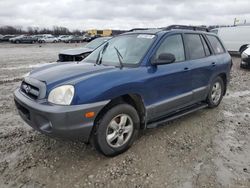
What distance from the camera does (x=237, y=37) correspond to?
706 inches

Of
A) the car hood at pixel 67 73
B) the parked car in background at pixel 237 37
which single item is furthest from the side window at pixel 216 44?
the parked car in background at pixel 237 37

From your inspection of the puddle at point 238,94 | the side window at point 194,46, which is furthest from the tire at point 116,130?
the puddle at point 238,94

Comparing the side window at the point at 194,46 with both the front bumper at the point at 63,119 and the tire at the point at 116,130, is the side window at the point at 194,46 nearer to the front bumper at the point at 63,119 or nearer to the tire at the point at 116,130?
the tire at the point at 116,130

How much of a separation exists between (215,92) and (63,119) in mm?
3866

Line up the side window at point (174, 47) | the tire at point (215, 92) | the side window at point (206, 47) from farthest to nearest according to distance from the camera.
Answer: the tire at point (215, 92), the side window at point (206, 47), the side window at point (174, 47)

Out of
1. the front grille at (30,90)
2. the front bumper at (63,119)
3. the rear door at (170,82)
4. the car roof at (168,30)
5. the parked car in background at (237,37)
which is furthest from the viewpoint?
the parked car in background at (237,37)

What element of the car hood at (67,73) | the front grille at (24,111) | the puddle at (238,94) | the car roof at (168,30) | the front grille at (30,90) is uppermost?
the car roof at (168,30)

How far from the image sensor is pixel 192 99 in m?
4.67

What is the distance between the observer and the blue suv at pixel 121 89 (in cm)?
299

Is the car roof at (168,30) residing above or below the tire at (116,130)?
above

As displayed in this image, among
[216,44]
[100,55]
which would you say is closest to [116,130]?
[100,55]

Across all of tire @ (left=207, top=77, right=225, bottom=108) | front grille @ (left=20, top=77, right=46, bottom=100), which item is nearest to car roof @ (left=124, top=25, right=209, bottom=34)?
tire @ (left=207, top=77, right=225, bottom=108)

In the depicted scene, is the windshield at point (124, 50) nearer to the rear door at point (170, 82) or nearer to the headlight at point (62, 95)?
the rear door at point (170, 82)

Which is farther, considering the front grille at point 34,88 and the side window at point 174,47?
the side window at point 174,47
